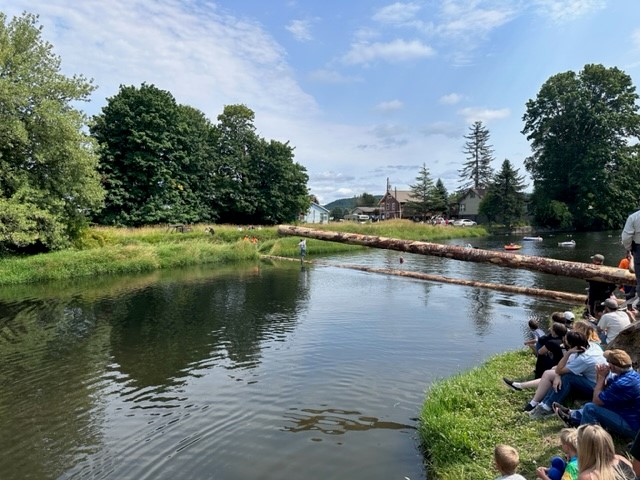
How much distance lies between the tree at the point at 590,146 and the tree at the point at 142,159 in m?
52.2

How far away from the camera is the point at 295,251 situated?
3881 centimetres

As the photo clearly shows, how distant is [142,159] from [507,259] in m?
41.8

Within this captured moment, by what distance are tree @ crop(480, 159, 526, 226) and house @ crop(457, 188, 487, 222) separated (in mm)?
13857

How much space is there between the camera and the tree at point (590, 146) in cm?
6066

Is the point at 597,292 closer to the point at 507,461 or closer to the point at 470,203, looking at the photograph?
the point at 507,461

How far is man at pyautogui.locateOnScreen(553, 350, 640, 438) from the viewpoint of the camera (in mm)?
4926

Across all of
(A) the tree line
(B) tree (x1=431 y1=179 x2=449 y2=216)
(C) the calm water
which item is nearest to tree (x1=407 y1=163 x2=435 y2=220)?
(B) tree (x1=431 y1=179 x2=449 y2=216)

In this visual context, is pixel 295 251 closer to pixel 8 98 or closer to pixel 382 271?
pixel 382 271

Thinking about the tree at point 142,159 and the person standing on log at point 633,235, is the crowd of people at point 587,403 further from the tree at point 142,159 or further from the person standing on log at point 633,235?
the tree at point 142,159


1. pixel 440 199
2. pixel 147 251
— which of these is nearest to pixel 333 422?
pixel 147 251

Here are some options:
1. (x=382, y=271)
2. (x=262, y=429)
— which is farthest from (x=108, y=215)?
(x=262, y=429)

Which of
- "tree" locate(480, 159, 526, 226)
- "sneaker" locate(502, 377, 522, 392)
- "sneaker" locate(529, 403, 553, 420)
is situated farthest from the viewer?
"tree" locate(480, 159, 526, 226)

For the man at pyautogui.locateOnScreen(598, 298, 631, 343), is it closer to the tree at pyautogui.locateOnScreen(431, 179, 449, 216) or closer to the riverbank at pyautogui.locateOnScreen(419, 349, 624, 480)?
the riverbank at pyautogui.locateOnScreen(419, 349, 624, 480)

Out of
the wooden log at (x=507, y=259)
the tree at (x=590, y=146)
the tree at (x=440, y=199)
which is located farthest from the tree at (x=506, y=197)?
the wooden log at (x=507, y=259)
